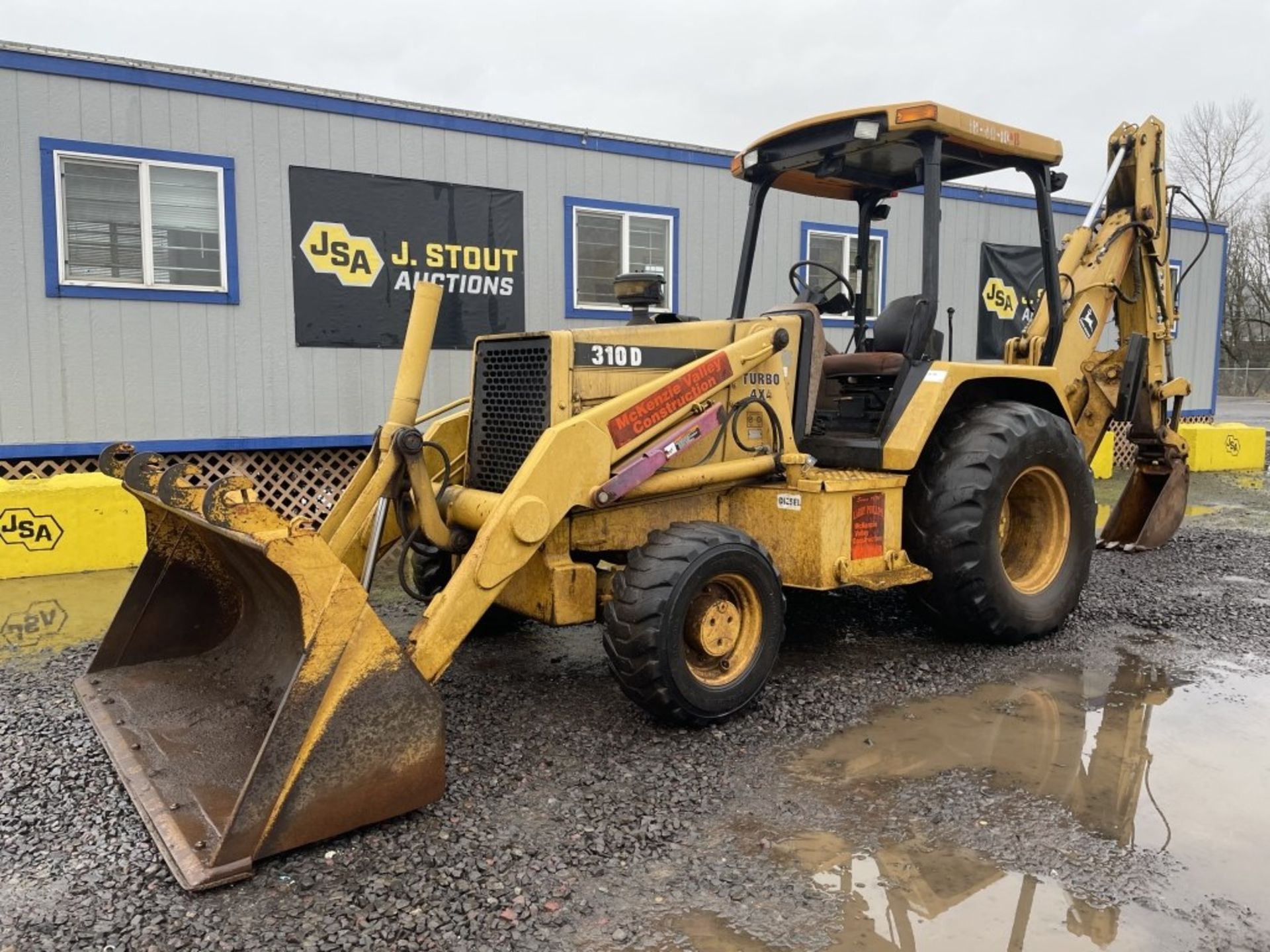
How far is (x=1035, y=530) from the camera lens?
226 inches

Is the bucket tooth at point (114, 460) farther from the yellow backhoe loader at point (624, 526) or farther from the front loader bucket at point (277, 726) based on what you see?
the front loader bucket at point (277, 726)

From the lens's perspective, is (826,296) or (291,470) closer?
(826,296)

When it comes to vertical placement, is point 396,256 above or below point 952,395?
above

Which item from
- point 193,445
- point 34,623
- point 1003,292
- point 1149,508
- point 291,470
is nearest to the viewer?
point 34,623

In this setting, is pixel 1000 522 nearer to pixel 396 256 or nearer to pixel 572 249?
pixel 572 249

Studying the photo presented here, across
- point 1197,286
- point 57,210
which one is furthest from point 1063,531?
point 1197,286

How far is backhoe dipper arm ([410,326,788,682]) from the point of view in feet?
11.6

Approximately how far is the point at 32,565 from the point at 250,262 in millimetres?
2944

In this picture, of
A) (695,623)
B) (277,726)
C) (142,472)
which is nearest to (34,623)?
(142,472)

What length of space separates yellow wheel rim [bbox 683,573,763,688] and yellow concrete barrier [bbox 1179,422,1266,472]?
11.5 metres

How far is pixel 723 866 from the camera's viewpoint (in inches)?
121

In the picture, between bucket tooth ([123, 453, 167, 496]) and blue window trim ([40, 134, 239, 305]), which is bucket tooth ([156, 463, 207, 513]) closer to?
bucket tooth ([123, 453, 167, 496])

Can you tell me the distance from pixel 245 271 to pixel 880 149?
17.8ft

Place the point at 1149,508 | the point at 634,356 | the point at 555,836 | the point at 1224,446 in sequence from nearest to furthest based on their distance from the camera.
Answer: the point at 555,836
the point at 634,356
the point at 1149,508
the point at 1224,446
